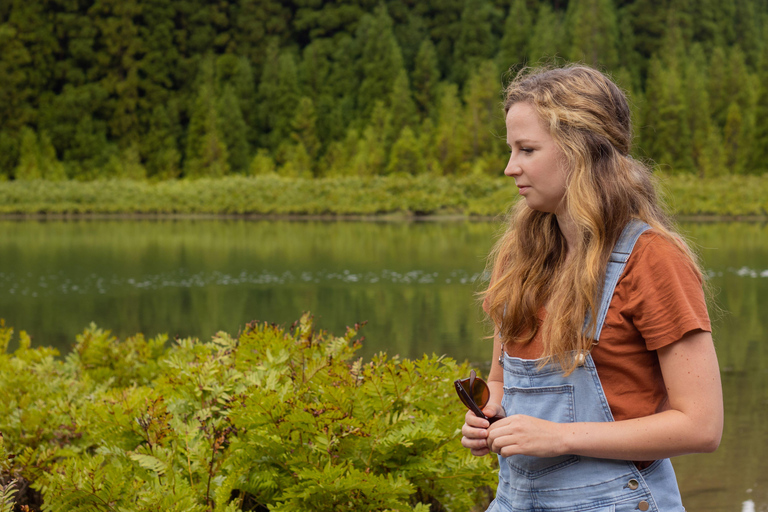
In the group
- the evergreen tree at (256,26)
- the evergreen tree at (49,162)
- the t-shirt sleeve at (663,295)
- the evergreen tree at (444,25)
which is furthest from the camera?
the evergreen tree at (444,25)

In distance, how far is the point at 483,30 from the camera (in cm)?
Result: 5531

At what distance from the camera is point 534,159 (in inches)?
69.2

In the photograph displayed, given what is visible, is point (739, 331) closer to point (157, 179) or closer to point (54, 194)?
point (54, 194)

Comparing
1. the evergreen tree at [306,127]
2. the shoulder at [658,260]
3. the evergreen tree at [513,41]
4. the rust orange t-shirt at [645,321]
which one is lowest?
the evergreen tree at [306,127]

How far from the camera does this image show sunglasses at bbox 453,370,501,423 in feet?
5.82

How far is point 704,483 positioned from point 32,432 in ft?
12.6

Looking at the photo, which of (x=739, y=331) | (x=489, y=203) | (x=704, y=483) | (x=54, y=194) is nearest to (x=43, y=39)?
(x=54, y=194)

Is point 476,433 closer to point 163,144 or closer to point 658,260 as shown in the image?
point 658,260

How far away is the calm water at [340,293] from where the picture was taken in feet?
21.2

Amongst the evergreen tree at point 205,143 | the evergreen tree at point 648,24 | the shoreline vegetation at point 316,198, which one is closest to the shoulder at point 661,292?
the shoreline vegetation at point 316,198

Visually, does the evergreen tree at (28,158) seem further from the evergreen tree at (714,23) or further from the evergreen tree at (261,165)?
the evergreen tree at (714,23)

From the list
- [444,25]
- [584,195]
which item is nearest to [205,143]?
[444,25]

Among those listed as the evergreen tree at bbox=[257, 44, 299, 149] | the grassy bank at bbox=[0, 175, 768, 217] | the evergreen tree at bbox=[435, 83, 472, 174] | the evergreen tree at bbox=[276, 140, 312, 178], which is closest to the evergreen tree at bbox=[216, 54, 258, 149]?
the evergreen tree at bbox=[257, 44, 299, 149]

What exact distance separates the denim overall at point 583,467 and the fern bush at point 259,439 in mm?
987
